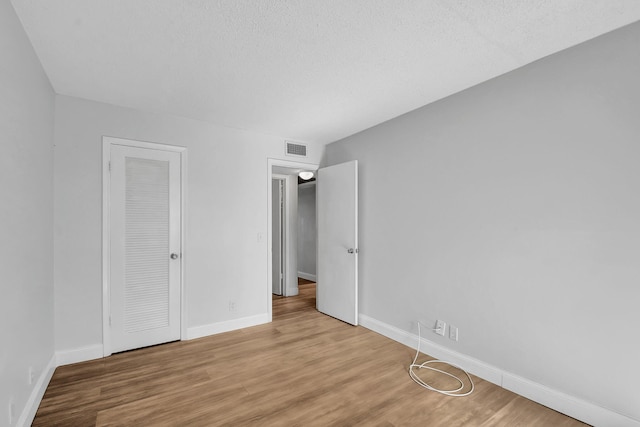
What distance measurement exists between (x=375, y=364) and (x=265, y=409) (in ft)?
3.69

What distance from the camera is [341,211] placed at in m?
3.83

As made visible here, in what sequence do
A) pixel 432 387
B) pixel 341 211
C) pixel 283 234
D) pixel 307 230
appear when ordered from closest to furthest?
pixel 432 387 → pixel 341 211 → pixel 283 234 → pixel 307 230

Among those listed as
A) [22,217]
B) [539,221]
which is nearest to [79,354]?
[22,217]

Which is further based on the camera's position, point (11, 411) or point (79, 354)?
point (79, 354)

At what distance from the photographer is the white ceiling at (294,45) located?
62.8 inches

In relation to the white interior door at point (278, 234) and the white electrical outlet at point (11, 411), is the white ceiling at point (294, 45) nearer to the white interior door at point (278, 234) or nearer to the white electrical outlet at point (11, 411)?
the white electrical outlet at point (11, 411)

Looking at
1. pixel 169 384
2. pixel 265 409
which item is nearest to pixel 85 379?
pixel 169 384

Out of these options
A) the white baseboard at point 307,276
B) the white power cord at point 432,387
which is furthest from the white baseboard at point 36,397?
the white baseboard at point 307,276

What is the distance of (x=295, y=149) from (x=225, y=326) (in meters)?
2.51

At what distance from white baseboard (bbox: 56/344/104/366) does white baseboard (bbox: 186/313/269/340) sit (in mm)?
804

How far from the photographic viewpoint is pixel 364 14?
1.63 m

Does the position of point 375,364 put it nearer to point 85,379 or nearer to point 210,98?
point 85,379

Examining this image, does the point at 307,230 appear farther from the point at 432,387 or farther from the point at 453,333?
the point at 432,387

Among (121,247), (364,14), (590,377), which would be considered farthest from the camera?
(121,247)
